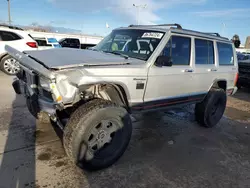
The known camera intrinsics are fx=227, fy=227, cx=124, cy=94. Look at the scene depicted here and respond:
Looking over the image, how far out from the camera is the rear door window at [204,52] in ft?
14.3

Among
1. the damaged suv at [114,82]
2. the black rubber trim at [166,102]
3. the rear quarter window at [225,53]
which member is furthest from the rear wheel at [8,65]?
the rear quarter window at [225,53]

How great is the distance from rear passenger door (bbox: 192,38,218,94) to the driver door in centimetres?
19

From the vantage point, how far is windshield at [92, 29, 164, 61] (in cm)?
371

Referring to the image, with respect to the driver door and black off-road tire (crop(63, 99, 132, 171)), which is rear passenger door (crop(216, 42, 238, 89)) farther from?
black off-road tire (crop(63, 99, 132, 171))

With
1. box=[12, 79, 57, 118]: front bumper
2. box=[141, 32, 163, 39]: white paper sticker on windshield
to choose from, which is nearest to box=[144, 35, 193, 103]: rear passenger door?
box=[141, 32, 163, 39]: white paper sticker on windshield

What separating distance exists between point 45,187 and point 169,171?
1.67 metres

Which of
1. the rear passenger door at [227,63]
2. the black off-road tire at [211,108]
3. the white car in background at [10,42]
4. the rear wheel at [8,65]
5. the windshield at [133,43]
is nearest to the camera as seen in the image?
the windshield at [133,43]

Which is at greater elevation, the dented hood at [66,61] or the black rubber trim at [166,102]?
the dented hood at [66,61]

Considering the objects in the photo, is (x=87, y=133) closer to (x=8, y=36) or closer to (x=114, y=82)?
(x=114, y=82)

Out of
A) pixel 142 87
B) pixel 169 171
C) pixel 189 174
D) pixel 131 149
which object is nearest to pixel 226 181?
pixel 189 174

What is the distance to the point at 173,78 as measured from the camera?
12.7 feet

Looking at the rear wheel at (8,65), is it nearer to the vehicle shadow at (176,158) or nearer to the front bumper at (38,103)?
the front bumper at (38,103)

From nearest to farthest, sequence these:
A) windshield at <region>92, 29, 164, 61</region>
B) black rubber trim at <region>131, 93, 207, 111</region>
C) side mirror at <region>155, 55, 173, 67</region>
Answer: side mirror at <region>155, 55, 173, 67</region> → black rubber trim at <region>131, 93, 207, 111</region> → windshield at <region>92, 29, 164, 61</region>

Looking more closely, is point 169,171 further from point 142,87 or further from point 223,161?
point 142,87
